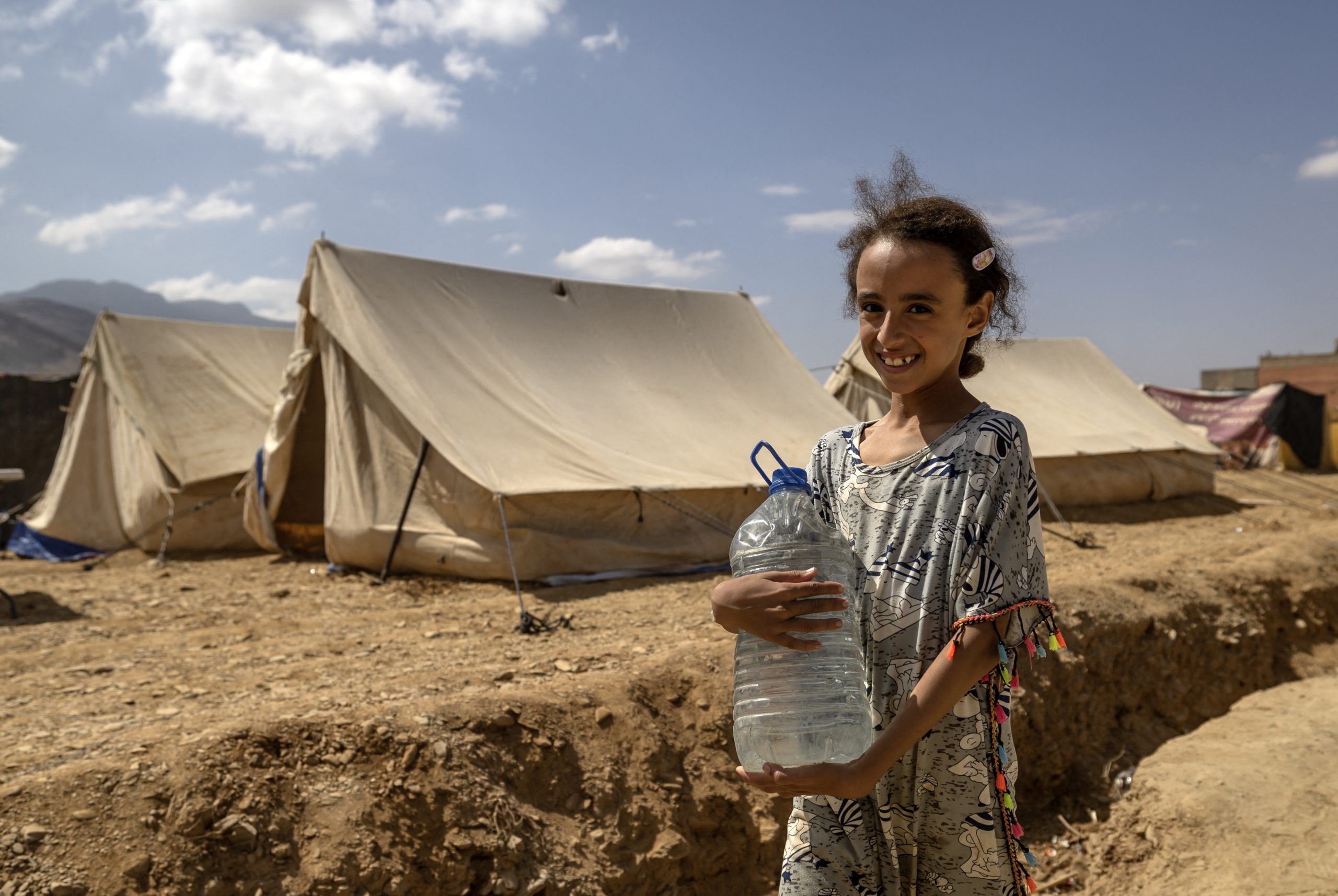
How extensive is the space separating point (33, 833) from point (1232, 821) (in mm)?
4160

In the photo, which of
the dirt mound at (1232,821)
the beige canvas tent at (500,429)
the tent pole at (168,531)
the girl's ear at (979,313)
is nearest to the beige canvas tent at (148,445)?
the tent pole at (168,531)

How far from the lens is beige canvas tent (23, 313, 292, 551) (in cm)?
912

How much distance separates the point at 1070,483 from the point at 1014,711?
8342mm

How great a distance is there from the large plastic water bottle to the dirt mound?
8.63 ft

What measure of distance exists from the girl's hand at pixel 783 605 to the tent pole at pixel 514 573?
4171mm

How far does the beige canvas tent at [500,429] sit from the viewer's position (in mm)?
6926

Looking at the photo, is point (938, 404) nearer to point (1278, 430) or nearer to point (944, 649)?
point (944, 649)

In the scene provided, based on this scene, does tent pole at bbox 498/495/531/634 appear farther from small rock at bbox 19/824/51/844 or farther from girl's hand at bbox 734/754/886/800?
girl's hand at bbox 734/754/886/800

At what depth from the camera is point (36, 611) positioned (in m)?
6.13

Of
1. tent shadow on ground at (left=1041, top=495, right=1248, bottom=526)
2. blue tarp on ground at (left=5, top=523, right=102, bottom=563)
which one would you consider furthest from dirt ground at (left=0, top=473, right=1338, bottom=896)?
tent shadow on ground at (left=1041, top=495, right=1248, bottom=526)

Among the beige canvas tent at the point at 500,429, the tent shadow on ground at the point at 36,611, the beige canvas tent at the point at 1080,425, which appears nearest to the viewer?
the tent shadow on ground at the point at 36,611

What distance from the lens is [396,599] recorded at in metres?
6.44

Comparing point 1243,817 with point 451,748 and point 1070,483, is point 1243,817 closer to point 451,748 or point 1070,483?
point 451,748

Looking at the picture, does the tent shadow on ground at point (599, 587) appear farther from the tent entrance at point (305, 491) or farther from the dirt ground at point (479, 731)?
the tent entrance at point (305, 491)
